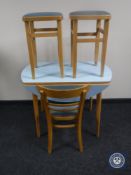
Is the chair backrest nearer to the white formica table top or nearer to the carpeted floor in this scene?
the white formica table top

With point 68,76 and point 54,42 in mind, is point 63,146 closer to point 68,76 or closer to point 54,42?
point 68,76

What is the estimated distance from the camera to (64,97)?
4.97 ft

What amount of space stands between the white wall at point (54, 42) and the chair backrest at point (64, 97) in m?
0.83

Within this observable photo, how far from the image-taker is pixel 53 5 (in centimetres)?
201

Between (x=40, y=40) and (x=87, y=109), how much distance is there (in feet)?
3.65

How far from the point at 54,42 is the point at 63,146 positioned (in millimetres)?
1208

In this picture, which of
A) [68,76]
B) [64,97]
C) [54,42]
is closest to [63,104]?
[64,97]

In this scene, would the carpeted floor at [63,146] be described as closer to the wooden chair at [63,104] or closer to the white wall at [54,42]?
the wooden chair at [63,104]

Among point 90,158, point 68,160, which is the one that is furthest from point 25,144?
point 90,158

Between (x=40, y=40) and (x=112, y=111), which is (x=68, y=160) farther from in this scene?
(x=40, y=40)

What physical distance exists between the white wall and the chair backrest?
832mm

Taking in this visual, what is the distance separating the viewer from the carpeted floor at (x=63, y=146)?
1698 millimetres

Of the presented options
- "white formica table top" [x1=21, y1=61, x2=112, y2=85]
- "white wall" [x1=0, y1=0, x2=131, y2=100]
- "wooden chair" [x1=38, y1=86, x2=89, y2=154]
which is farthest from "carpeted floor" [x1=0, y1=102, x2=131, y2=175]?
"white formica table top" [x1=21, y1=61, x2=112, y2=85]

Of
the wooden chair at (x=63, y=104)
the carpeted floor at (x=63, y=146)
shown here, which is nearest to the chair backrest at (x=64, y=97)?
the wooden chair at (x=63, y=104)
